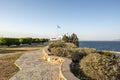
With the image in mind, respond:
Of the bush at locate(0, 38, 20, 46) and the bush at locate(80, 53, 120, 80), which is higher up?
the bush at locate(0, 38, 20, 46)

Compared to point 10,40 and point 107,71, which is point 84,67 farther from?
point 10,40

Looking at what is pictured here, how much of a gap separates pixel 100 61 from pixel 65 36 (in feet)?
76.6

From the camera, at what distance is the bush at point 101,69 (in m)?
5.25

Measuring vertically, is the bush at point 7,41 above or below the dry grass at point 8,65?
above

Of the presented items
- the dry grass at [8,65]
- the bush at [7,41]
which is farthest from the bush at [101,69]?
the bush at [7,41]

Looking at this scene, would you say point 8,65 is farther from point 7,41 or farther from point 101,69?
point 7,41

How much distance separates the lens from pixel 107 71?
5.36 m

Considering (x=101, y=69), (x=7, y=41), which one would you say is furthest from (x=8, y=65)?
(x=7, y=41)

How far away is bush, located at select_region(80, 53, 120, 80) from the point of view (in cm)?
525

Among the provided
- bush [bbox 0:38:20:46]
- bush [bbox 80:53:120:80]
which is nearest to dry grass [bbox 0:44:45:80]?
bush [bbox 80:53:120:80]

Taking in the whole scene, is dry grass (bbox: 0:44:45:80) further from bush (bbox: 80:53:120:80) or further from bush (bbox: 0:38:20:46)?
bush (bbox: 0:38:20:46)

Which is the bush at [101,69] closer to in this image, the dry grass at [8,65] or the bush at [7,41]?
the dry grass at [8,65]

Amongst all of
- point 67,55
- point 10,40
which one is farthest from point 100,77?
point 10,40

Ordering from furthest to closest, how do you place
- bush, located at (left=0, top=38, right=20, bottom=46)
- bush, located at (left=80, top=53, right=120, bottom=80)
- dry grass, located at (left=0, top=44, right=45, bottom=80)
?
1. bush, located at (left=0, top=38, right=20, bottom=46)
2. dry grass, located at (left=0, top=44, right=45, bottom=80)
3. bush, located at (left=80, top=53, right=120, bottom=80)
